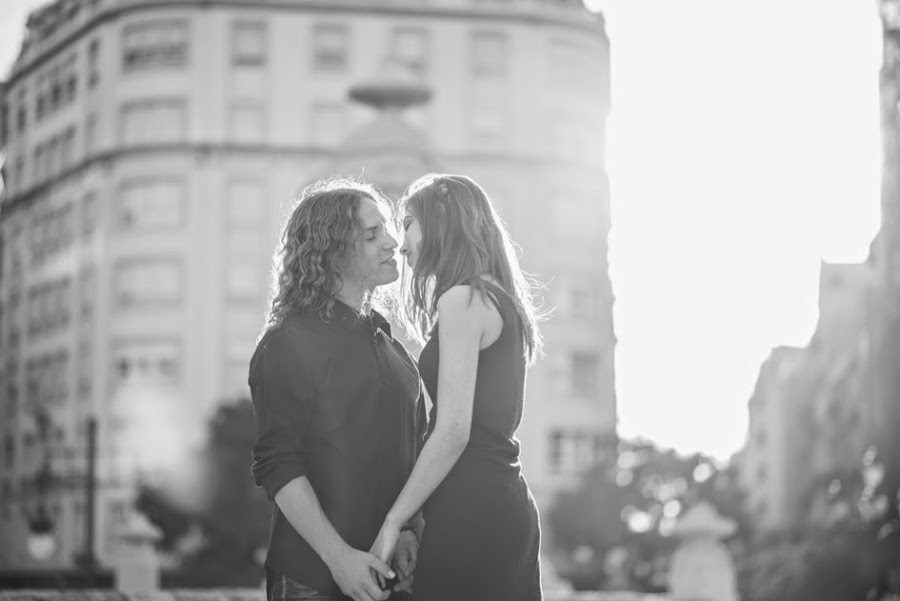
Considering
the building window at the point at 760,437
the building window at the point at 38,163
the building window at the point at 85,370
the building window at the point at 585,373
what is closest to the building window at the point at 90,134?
the building window at the point at 38,163

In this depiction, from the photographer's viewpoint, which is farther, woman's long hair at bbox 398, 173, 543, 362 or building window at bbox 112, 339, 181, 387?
building window at bbox 112, 339, 181, 387

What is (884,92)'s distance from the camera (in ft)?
81.7

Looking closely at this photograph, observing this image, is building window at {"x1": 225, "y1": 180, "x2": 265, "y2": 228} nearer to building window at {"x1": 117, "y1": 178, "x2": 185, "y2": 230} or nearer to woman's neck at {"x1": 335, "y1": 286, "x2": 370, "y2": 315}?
building window at {"x1": 117, "y1": 178, "x2": 185, "y2": 230}

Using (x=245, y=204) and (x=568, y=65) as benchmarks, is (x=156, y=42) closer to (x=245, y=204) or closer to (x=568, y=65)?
(x=245, y=204)

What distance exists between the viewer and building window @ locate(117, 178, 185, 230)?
73.3m

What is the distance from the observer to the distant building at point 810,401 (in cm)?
6328

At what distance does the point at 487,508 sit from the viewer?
5.12m

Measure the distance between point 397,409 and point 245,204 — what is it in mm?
69266

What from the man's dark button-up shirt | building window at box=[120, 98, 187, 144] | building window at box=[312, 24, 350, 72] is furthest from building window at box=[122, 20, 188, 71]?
the man's dark button-up shirt

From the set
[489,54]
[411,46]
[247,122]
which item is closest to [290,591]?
[247,122]

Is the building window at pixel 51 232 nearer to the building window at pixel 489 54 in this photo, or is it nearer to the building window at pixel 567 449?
the building window at pixel 489 54

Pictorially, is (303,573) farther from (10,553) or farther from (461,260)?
(10,553)

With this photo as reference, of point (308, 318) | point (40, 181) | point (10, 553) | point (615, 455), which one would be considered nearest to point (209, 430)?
point (10, 553)

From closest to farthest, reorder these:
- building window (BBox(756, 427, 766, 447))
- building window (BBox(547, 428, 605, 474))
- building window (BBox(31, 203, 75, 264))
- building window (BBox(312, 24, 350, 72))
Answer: building window (BBox(547, 428, 605, 474)) < building window (BBox(312, 24, 350, 72)) < building window (BBox(31, 203, 75, 264)) < building window (BBox(756, 427, 766, 447))
